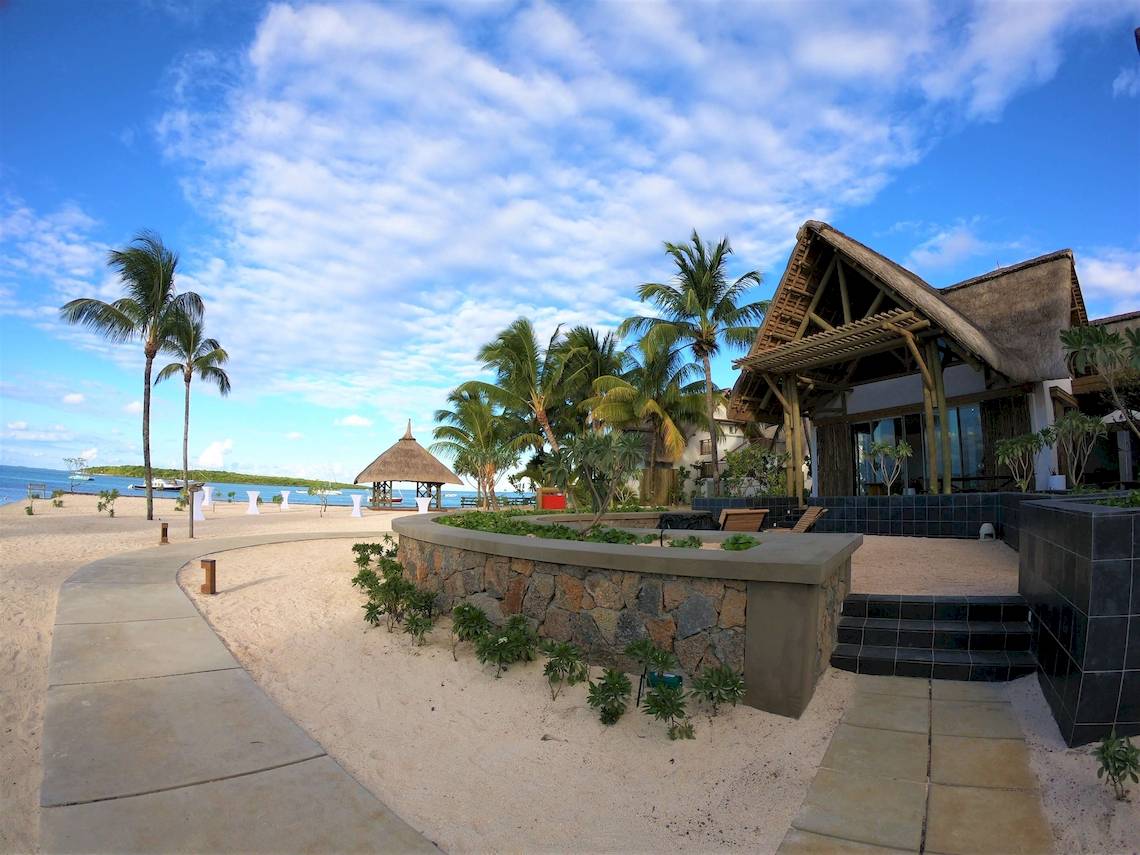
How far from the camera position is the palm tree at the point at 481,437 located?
27.1 meters

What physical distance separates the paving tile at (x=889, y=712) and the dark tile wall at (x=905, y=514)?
19.7 ft

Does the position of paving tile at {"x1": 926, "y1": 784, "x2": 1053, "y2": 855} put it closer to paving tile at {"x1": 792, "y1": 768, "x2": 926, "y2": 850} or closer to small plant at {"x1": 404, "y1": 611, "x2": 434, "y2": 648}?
paving tile at {"x1": 792, "y1": 768, "x2": 926, "y2": 850}

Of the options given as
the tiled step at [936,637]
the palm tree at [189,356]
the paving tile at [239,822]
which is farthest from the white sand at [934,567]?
the palm tree at [189,356]

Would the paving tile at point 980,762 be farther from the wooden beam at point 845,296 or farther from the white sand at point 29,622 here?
the wooden beam at point 845,296

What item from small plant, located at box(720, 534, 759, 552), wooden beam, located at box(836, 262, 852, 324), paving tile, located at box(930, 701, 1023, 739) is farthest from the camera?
wooden beam, located at box(836, 262, 852, 324)

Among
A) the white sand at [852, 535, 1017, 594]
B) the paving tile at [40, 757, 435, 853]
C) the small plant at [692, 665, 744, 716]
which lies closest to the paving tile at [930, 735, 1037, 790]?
the small plant at [692, 665, 744, 716]

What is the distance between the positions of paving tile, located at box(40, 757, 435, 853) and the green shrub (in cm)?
176

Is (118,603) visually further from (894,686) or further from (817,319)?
(817,319)

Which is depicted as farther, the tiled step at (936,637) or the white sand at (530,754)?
the tiled step at (936,637)

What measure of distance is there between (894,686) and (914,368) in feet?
34.3

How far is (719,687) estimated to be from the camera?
4000mm

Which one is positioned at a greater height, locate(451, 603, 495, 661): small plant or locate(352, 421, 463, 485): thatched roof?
locate(352, 421, 463, 485): thatched roof

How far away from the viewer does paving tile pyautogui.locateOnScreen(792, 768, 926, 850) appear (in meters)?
2.83

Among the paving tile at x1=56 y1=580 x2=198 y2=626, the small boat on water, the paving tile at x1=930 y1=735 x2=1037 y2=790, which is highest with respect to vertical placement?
the small boat on water
